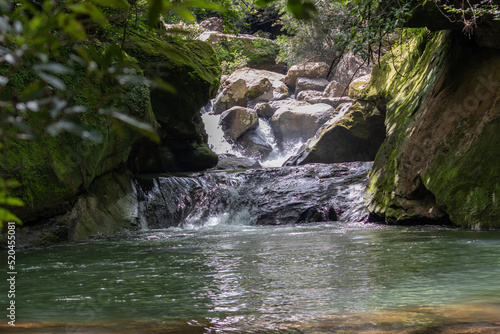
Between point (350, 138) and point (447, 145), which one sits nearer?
point (447, 145)

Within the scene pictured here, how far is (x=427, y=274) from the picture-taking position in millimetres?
3373

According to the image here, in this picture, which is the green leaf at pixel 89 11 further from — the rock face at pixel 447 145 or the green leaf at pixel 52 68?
the rock face at pixel 447 145

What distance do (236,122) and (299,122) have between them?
105 inches

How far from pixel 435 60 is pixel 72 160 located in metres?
6.50

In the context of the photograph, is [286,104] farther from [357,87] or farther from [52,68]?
[52,68]

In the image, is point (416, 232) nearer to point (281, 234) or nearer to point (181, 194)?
point (281, 234)

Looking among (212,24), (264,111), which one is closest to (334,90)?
(264,111)

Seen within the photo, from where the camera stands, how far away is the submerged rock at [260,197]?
355 inches

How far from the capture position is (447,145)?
696cm

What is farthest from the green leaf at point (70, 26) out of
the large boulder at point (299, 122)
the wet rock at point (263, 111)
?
the wet rock at point (263, 111)

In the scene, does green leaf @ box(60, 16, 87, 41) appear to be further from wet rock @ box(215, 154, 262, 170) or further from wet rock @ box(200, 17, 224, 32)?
wet rock @ box(200, 17, 224, 32)

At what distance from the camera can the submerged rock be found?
9023mm

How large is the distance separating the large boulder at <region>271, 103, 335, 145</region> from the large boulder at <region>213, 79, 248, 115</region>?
268 centimetres

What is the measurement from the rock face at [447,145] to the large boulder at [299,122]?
31.6ft
